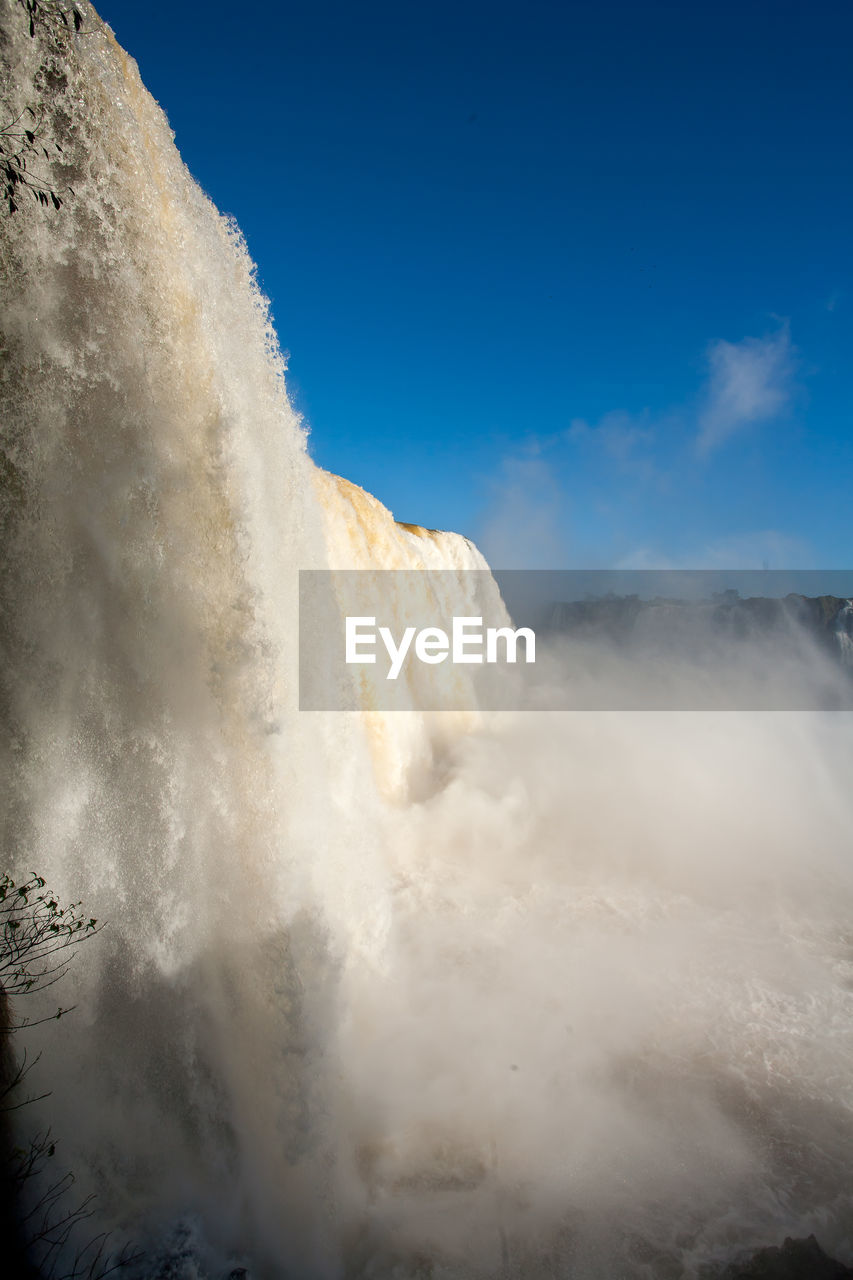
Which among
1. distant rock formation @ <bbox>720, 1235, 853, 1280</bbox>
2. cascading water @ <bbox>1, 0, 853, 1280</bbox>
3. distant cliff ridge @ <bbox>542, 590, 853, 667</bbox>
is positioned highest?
distant cliff ridge @ <bbox>542, 590, 853, 667</bbox>

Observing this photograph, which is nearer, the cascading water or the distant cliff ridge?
the cascading water

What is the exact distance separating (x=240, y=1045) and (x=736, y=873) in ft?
28.8

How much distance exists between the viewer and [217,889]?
14.9 ft

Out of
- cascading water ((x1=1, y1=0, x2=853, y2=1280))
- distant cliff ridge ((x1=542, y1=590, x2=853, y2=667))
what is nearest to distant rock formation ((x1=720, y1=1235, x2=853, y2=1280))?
cascading water ((x1=1, y1=0, x2=853, y2=1280))

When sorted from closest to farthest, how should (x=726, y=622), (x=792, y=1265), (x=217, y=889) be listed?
1. (x=792, y=1265)
2. (x=217, y=889)
3. (x=726, y=622)

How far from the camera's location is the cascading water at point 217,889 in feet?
12.9

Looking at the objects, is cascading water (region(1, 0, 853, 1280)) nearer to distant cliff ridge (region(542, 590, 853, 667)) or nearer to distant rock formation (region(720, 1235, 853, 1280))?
distant rock formation (region(720, 1235, 853, 1280))

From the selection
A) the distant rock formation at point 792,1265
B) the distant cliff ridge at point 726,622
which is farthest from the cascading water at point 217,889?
the distant cliff ridge at point 726,622

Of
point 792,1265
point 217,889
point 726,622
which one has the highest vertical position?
point 726,622

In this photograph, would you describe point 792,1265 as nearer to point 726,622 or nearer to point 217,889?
point 217,889

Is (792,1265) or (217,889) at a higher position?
(217,889)

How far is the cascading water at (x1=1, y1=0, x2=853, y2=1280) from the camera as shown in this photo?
3.93 metres

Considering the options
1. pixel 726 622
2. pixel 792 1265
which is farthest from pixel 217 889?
pixel 726 622

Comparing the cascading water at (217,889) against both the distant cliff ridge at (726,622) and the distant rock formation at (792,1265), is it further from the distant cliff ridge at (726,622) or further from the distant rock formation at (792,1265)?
the distant cliff ridge at (726,622)
